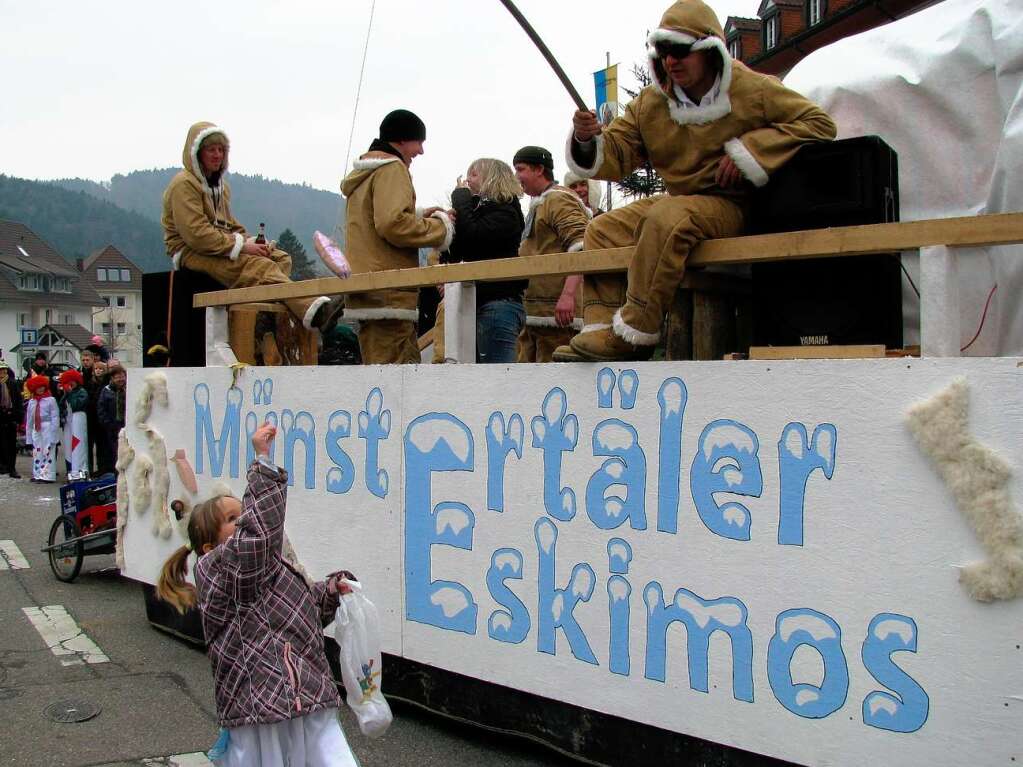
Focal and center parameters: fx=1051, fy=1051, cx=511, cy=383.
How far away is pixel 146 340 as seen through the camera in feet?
22.5

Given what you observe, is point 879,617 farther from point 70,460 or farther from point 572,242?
point 70,460

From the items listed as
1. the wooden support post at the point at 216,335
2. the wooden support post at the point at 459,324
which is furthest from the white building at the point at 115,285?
the wooden support post at the point at 459,324

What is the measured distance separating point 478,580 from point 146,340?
3.56 meters

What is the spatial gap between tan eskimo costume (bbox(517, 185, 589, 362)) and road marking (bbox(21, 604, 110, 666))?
3161 mm

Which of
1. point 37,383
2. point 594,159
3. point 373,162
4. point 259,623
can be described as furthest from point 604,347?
point 37,383

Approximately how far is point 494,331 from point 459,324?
78cm

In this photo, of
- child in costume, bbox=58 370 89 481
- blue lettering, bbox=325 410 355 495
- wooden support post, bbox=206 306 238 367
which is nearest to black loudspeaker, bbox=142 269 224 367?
wooden support post, bbox=206 306 238 367

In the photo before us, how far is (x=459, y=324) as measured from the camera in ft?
15.4

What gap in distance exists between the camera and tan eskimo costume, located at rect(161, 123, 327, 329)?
21.4ft

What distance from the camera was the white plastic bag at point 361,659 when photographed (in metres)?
3.59

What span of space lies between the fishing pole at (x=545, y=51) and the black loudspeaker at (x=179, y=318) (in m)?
3.11

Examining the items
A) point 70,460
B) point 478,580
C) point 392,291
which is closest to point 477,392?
point 478,580

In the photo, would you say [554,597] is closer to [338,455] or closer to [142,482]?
[338,455]

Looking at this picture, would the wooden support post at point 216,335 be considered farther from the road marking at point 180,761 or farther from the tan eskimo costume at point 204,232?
the road marking at point 180,761
